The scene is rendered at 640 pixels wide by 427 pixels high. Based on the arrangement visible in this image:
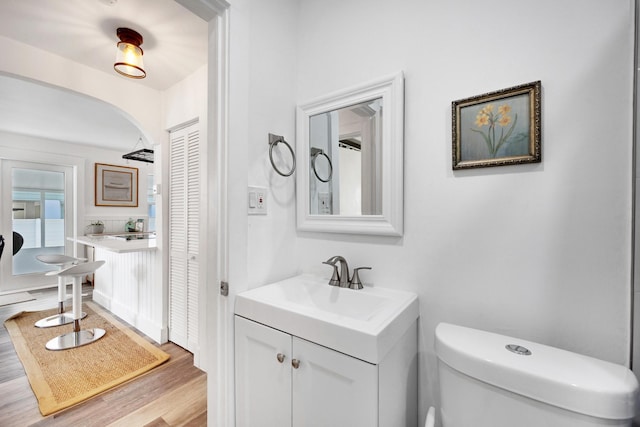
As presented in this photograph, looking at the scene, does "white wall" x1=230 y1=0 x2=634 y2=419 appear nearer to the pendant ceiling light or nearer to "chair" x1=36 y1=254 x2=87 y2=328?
the pendant ceiling light

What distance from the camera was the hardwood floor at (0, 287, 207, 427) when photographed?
1598 mm

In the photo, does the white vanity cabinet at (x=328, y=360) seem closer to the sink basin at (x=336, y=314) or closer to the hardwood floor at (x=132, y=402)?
the sink basin at (x=336, y=314)

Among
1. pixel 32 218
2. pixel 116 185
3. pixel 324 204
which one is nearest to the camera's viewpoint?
pixel 324 204

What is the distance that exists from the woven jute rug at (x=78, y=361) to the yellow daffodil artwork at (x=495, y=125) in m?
2.65

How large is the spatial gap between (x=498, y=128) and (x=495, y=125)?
0.02 m

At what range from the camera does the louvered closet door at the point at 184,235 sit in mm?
2295

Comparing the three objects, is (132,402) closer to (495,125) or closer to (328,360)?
(328,360)

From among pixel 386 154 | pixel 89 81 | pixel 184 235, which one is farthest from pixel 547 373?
pixel 89 81

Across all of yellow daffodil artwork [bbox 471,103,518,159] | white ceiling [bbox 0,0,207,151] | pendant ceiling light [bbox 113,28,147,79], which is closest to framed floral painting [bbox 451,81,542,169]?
yellow daffodil artwork [bbox 471,103,518,159]

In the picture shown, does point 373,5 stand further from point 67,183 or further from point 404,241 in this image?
point 67,183

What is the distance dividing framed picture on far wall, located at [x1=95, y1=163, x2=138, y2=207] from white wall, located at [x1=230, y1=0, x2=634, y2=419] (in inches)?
189

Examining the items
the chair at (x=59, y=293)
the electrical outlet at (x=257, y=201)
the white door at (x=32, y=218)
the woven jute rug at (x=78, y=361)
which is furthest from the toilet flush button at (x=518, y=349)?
the white door at (x=32, y=218)

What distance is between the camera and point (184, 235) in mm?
2365

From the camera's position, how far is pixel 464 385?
2.67ft
